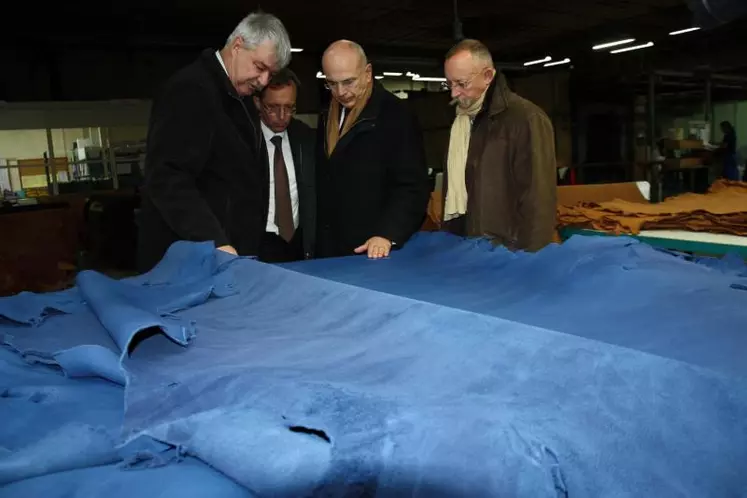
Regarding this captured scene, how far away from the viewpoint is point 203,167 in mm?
1886

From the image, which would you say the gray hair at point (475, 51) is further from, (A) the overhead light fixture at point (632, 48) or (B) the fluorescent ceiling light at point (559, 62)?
(B) the fluorescent ceiling light at point (559, 62)

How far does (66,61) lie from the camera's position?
7.82 m

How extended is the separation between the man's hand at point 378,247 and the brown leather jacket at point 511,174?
1.44 feet

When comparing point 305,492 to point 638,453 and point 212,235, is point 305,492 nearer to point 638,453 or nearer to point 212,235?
point 638,453

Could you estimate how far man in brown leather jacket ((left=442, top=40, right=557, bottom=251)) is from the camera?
2.18m

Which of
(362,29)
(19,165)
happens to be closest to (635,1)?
(362,29)

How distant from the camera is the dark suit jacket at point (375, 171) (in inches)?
85.3

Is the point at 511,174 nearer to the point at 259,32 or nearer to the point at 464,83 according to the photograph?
the point at 464,83

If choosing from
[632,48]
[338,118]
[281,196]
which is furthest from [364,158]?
[632,48]

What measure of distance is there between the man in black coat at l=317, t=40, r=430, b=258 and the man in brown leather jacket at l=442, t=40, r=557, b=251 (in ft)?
0.74

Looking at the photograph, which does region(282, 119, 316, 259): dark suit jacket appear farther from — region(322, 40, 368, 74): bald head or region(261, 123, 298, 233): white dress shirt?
region(322, 40, 368, 74): bald head

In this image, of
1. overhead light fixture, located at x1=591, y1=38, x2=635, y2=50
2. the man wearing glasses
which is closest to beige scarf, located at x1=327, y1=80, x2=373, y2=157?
the man wearing glasses

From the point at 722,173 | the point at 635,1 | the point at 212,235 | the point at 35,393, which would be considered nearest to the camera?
the point at 35,393

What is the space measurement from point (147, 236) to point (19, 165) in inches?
252
